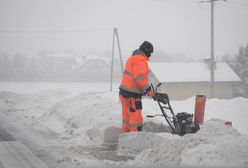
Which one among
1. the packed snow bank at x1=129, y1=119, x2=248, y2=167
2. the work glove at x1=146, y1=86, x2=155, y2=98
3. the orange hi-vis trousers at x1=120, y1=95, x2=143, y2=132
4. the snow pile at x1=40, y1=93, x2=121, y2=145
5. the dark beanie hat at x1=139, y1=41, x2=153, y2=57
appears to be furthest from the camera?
the snow pile at x1=40, y1=93, x2=121, y2=145

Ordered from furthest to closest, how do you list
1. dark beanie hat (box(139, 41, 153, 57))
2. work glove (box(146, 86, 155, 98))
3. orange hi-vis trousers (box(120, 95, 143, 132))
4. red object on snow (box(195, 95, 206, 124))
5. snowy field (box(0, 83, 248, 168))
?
red object on snow (box(195, 95, 206, 124)) < dark beanie hat (box(139, 41, 153, 57)) < orange hi-vis trousers (box(120, 95, 143, 132)) < work glove (box(146, 86, 155, 98)) < snowy field (box(0, 83, 248, 168))

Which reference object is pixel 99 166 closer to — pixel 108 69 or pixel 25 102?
pixel 25 102

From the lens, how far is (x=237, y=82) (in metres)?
51.3

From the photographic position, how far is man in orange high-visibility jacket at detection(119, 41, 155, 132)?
287 inches

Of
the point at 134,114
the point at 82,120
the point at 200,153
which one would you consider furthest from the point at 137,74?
the point at 82,120

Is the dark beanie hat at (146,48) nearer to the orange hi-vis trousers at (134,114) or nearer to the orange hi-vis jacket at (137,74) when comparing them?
the orange hi-vis jacket at (137,74)

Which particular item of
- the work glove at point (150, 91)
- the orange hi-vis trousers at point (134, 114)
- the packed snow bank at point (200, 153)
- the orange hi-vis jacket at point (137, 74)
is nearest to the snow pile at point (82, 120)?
the orange hi-vis trousers at point (134, 114)

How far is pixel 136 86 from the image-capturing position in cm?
750

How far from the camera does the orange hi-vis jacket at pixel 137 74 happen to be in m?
7.26

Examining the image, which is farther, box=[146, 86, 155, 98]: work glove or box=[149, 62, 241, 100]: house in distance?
box=[149, 62, 241, 100]: house in distance

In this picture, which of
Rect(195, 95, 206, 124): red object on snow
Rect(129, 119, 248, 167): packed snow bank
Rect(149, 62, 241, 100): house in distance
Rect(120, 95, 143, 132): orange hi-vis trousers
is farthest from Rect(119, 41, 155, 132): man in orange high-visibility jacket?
Rect(149, 62, 241, 100): house in distance

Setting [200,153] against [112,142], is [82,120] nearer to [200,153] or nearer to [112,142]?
[112,142]

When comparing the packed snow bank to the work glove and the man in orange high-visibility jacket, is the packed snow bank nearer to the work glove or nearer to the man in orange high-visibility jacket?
the man in orange high-visibility jacket

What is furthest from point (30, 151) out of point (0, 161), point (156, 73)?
point (156, 73)
